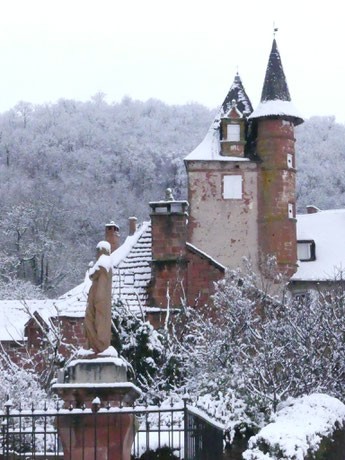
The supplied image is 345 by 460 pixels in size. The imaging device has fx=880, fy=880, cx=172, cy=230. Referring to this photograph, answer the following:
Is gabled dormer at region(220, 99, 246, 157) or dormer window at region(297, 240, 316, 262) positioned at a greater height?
gabled dormer at region(220, 99, 246, 157)

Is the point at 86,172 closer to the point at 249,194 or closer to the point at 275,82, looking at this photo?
the point at 275,82

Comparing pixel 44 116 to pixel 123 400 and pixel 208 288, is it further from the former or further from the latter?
pixel 123 400

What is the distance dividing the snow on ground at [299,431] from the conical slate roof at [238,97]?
29.3 meters

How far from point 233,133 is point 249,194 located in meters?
2.89

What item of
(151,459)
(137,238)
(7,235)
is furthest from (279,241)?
(7,235)

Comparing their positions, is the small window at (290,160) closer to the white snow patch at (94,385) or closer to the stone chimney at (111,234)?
the stone chimney at (111,234)

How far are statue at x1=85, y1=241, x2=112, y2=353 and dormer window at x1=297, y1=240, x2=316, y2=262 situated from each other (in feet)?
93.8

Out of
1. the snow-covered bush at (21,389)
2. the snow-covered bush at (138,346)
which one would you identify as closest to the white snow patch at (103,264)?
the snow-covered bush at (21,389)

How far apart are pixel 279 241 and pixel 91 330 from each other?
2770cm

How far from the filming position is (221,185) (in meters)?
38.9

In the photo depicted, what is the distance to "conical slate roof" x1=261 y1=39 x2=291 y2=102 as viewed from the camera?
130 feet

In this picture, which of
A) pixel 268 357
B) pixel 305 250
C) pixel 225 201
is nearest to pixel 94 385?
pixel 268 357

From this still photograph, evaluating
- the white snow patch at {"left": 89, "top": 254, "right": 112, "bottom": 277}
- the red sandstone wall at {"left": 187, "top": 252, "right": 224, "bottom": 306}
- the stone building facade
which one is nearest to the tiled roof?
the red sandstone wall at {"left": 187, "top": 252, "right": 224, "bottom": 306}

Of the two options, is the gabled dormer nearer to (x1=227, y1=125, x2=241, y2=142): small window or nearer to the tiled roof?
(x1=227, y1=125, x2=241, y2=142): small window
